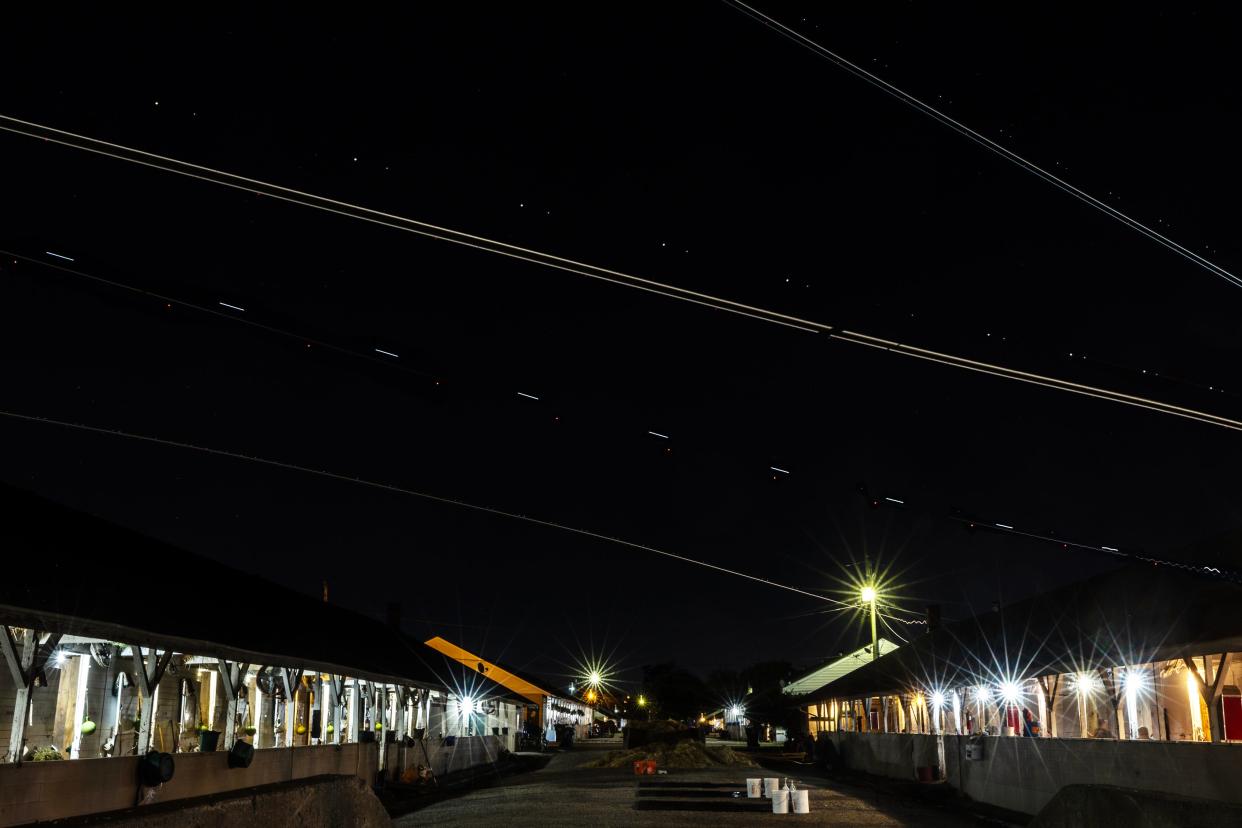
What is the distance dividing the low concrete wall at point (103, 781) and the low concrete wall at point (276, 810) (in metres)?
0.36

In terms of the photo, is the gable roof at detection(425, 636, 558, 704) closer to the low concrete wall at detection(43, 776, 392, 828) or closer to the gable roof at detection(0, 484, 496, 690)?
the gable roof at detection(0, 484, 496, 690)

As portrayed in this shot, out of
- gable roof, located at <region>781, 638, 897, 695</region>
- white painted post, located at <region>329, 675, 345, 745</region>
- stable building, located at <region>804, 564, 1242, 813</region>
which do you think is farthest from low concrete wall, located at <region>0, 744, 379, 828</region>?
gable roof, located at <region>781, 638, 897, 695</region>

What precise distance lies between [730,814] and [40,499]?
12794 mm

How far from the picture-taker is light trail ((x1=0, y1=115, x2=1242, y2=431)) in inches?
416

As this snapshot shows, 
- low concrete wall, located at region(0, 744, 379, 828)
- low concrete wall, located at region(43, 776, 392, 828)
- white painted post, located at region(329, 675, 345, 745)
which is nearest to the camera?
low concrete wall, located at region(43, 776, 392, 828)

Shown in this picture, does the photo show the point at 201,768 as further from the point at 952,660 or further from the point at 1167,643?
the point at 952,660

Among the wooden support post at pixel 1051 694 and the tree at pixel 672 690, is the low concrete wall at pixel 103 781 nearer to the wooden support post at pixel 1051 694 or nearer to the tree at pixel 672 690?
the wooden support post at pixel 1051 694

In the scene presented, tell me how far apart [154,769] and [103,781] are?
1.09 metres

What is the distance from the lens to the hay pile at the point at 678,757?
140 feet

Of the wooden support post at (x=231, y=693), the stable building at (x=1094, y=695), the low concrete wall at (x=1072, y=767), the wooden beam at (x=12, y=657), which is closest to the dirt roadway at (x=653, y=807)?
the low concrete wall at (x=1072, y=767)

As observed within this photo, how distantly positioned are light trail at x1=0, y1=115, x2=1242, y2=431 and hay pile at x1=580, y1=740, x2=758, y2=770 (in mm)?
30529

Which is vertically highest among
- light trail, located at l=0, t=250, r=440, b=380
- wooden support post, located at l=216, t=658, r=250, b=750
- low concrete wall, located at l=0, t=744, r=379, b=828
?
light trail, located at l=0, t=250, r=440, b=380

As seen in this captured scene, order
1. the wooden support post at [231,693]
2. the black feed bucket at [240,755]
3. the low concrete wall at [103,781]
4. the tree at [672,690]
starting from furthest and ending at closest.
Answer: the tree at [672,690] → the wooden support post at [231,693] → the black feed bucket at [240,755] → the low concrete wall at [103,781]

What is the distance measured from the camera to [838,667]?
276ft
